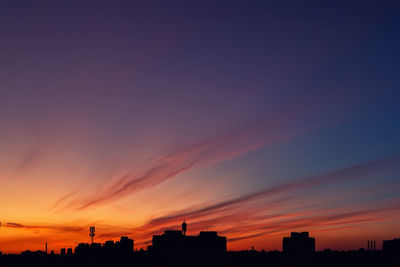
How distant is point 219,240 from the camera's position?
18238cm

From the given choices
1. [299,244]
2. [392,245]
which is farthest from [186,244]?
[392,245]

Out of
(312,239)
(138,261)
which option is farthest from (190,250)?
(312,239)

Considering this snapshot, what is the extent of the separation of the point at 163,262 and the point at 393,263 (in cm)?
8284

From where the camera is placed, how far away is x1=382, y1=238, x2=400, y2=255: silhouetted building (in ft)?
539

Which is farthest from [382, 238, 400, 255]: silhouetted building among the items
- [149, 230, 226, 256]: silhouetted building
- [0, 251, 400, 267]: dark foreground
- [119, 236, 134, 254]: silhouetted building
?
[119, 236, 134, 254]: silhouetted building

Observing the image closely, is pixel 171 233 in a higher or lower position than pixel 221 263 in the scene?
higher

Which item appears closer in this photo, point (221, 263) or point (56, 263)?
point (56, 263)

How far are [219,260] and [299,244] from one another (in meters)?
32.4

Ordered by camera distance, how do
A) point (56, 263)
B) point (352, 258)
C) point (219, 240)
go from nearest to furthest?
point (56, 263) < point (352, 258) < point (219, 240)

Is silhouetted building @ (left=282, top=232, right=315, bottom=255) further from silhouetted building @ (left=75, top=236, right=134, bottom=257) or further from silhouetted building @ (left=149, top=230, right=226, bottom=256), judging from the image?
silhouetted building @ (left=75, top=236, right=134, bottom=257)

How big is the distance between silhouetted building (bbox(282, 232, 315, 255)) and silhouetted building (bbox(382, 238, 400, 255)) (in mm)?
27035

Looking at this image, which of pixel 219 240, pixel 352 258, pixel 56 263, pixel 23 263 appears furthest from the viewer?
pixel 219 240

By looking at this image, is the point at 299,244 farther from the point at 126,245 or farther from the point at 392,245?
the point at 126,245

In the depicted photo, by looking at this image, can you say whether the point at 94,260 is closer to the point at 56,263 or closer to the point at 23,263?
the point at 56,263
